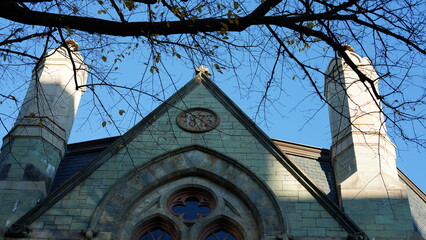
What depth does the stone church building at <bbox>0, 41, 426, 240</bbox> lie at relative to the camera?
13227mm

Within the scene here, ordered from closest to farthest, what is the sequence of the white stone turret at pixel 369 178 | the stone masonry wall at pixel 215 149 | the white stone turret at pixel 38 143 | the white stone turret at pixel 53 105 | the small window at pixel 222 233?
1. the stone masonry wall at pixel 215 149
2. the white stone turret at pixel 369 178
3. the small window at pixel 222 233
4. the white stone turret at pixel 38 143
5. the white stone turret at pixel 53 105

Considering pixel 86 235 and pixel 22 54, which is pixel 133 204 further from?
pixel 22 54

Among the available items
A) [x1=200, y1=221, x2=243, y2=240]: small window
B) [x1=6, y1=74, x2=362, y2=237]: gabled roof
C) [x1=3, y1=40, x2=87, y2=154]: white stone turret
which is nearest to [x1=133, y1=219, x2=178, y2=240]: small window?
[x1=200, y1=221, x2=243, y2=240]: small window

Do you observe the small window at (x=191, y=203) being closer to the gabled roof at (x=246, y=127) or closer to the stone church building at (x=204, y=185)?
the stone church building at (x=204, y=185)

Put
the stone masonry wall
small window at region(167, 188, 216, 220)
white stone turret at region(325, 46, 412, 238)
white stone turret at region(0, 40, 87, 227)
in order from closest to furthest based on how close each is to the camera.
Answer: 1. the stone masonry wall
2. white stone turret at region(325, 46, 412, 238)
3. small window at region(167, 188, 216, 220)
4. white stone turret at region(0, 40, 87, 227)

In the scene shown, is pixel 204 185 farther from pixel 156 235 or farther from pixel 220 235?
pixel 156 235

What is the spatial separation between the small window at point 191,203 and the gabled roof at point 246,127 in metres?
1.60

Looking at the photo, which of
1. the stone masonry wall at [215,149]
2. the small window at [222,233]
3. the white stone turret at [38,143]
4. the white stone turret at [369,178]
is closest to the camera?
the stone masonry wall at [215,149]

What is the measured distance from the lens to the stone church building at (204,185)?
13.2 m

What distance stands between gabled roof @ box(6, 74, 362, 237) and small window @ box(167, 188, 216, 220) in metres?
1.60

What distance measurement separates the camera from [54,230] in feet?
43.0

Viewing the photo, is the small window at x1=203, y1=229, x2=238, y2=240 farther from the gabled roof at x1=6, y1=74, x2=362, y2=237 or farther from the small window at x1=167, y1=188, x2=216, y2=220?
the gabled roof at x1=6, y1=74, x2=362, y2=237

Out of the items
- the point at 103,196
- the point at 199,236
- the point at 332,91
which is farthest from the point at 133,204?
the point at 332,91

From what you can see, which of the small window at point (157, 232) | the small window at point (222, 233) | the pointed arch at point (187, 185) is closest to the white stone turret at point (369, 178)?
the pointed arch at point (187, 185)
